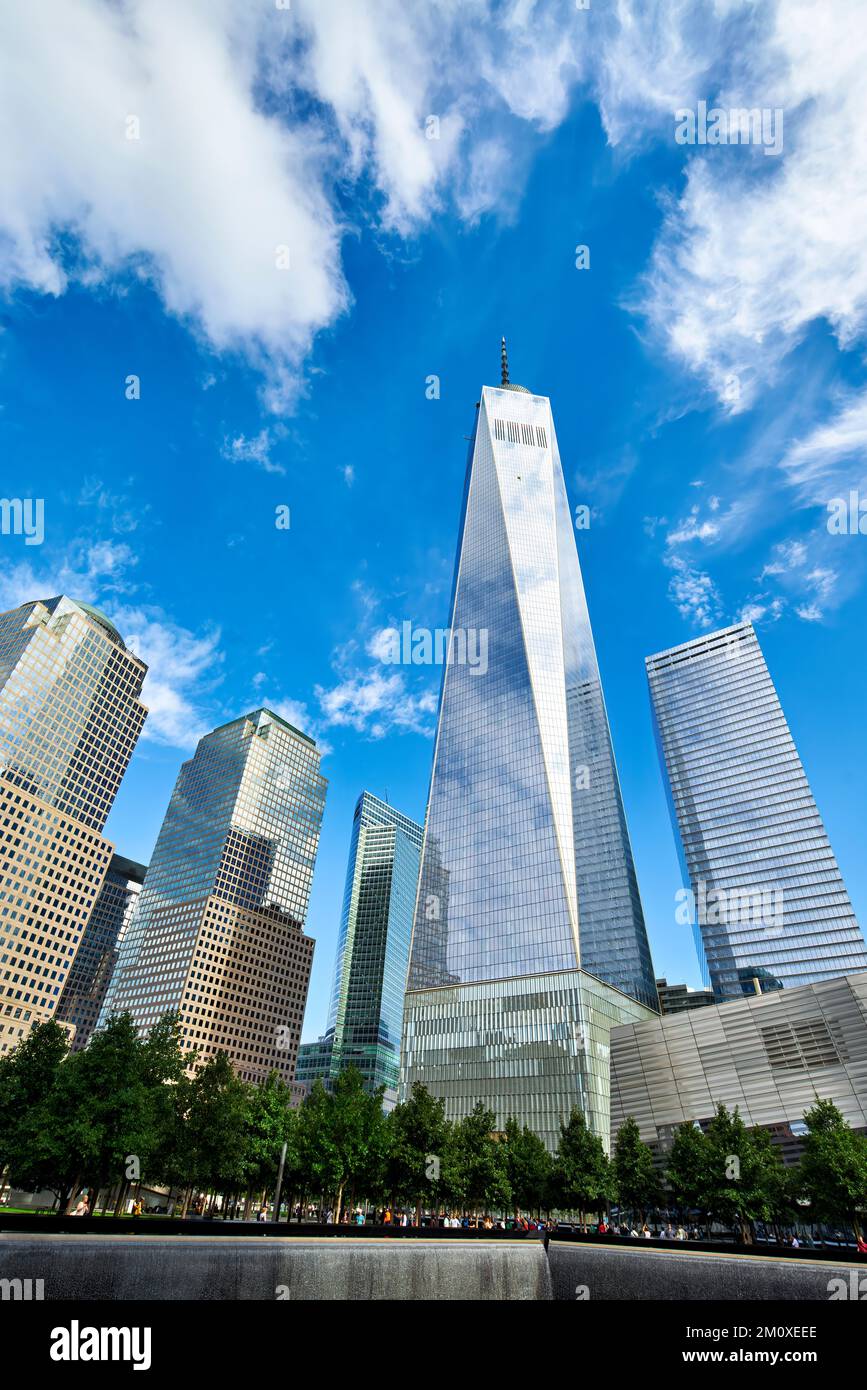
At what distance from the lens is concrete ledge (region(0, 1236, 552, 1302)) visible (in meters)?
12.3

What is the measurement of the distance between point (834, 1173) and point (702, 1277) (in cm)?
4962

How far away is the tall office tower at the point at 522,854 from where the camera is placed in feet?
334

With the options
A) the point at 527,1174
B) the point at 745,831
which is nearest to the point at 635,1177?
the point at 527,1174

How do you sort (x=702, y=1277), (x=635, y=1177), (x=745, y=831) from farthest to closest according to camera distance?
(x=745, y=831)
(x=635, y=1177)
(x=702, y=1277)

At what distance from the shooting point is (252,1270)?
1280 centimetres

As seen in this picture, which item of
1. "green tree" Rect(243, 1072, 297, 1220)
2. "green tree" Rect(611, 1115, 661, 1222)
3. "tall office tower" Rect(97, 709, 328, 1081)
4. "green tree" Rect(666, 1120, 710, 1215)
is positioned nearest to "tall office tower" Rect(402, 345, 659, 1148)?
"green tree" Rect(611, 1115, 661, 1222)

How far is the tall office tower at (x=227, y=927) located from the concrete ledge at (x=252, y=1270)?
153 metres

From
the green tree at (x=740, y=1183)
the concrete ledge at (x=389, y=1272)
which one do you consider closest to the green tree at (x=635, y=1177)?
the green tree at (x=740, y=1183)

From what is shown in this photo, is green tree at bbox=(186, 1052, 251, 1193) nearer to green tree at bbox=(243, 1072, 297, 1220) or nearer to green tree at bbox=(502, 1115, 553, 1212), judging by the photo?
green tree at bbox=(243, 1072, 297, 1220)

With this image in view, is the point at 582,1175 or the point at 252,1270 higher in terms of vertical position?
the point at 582,1175

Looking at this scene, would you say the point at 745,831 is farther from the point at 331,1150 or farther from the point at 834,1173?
the point at 331,1150
